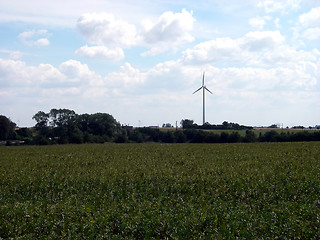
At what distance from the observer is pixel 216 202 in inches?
678

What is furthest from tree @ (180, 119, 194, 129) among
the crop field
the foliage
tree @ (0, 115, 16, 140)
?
the crop field

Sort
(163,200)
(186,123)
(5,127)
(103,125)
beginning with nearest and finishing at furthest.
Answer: (163,200) < (5,127) < (103,125) < (186,123)

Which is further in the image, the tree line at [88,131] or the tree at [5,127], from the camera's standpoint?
the tree at [5,127]

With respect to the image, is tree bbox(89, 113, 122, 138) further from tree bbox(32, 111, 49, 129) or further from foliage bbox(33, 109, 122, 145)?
tree bbox(32, 111, 49, 129)

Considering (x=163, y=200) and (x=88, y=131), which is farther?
(x=88, y=131)

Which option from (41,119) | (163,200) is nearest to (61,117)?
(41,119)

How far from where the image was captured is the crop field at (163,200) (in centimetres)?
1318

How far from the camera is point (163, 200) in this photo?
1781 centimetres

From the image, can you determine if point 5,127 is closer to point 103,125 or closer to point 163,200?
point 103,125

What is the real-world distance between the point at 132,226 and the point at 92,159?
21920mm

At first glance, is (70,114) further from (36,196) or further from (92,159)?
(36,196)

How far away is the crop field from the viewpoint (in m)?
13.2

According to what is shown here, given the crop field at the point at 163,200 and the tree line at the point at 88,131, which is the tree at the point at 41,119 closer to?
the tree line at the point at 88,131

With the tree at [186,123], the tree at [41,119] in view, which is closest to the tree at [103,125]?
the tree at [41,119]
